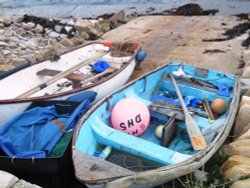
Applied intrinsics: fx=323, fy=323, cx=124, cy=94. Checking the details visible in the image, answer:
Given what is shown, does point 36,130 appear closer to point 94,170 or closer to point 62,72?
point 94,170

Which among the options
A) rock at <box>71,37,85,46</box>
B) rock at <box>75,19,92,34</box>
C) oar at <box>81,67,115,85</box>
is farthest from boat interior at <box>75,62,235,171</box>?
Result: rock at <box>75,19,92,34</box>

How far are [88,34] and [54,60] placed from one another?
4955 mm

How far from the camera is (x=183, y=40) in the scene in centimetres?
1072

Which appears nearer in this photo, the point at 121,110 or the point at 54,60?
the point at 121,110

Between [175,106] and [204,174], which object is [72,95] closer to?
[175,106]

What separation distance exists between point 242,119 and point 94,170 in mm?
2647

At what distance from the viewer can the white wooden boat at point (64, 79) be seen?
5301mm

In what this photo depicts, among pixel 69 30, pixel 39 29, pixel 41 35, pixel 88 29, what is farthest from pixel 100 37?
pixel 39 29

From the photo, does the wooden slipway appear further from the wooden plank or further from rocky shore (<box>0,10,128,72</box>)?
the wooden plank

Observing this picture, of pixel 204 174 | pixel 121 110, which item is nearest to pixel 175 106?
pixel 121 110

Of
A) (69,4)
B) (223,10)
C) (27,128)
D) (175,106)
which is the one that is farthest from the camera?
(69,4)

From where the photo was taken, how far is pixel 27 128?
4.66 m

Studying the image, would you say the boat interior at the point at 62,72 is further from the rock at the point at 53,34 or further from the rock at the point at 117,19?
the rock at the point at 117,19

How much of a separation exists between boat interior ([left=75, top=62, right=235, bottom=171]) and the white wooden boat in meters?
0.90
